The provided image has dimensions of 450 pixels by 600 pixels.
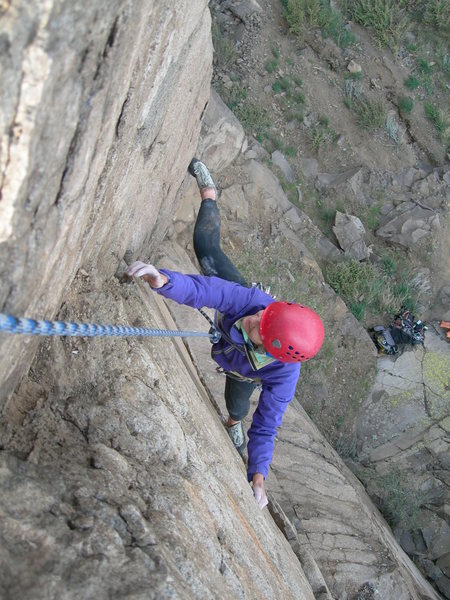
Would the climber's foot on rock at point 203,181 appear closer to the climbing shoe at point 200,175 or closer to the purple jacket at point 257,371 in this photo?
the climbing shoe at point 200,175

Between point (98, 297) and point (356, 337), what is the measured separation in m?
5.22

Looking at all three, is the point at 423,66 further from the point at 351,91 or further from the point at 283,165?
the point at 283,165

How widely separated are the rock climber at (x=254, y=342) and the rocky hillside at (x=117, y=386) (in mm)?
207

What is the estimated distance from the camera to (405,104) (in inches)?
357

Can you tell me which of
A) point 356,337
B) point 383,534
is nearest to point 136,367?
point 383,534

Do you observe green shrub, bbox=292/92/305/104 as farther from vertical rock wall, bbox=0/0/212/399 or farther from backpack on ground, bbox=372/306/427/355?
vertical rock wall, bbox=0/0/212/399

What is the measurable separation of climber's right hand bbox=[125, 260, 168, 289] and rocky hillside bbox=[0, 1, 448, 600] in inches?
6.9

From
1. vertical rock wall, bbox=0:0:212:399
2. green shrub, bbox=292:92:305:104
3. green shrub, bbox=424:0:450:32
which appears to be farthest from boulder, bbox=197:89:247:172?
green shrub, bbox=424:0:450:32

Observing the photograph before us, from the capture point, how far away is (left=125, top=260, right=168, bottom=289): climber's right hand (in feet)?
9.68

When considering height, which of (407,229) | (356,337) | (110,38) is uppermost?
(110,38)

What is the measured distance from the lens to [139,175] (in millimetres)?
3227

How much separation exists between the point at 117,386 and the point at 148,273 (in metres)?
0.71

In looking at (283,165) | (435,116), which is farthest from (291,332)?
(435,116)

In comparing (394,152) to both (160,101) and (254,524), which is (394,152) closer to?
(160,101)
